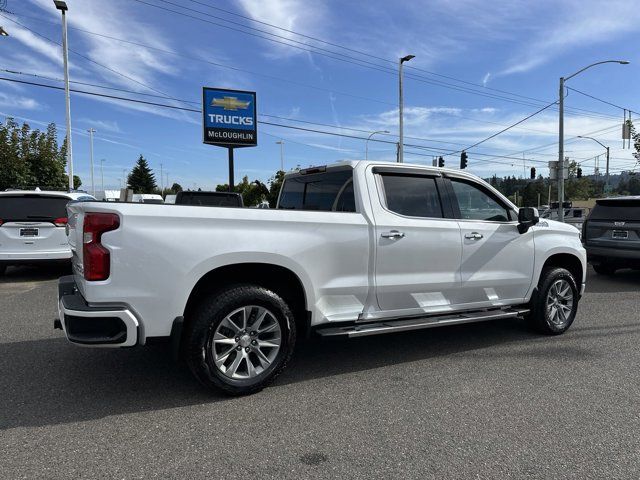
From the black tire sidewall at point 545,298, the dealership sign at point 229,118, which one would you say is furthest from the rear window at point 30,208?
the dealership sign at point 229,118

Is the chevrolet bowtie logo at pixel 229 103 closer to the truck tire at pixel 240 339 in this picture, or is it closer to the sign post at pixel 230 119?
the sign post at pixel 230 119

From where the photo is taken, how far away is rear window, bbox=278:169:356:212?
4473 mm

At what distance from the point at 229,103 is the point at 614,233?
16.1 m

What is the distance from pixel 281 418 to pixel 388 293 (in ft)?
4.91

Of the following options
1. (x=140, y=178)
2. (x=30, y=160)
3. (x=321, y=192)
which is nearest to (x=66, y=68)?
(x=30, y=160)

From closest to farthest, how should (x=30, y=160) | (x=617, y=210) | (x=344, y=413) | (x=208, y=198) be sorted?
(x=344, y=413) → (x=617, y=210) → (x=208, y=198) → (x=30, y=160)

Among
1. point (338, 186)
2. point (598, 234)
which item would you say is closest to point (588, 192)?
point (598, 234)

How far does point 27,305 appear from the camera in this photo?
6.83 metres

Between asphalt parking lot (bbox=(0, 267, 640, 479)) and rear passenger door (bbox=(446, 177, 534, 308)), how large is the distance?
61 centimetres

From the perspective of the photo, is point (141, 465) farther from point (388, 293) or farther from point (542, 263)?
point (542, 263)

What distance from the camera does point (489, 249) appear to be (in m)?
4.96

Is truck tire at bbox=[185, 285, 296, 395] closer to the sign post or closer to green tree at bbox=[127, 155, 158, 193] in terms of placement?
the sign post

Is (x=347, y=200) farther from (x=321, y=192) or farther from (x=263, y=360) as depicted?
(x=263, y=360)

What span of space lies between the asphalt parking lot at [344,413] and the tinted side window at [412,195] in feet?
4.77
